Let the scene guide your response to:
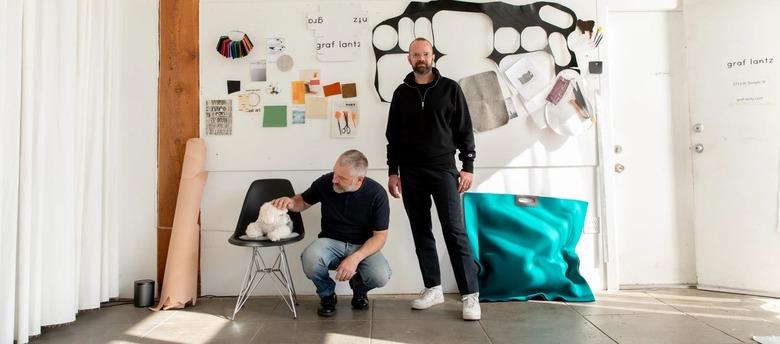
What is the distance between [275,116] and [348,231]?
0.95m

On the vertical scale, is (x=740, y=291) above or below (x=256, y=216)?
below

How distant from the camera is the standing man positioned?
2.77m

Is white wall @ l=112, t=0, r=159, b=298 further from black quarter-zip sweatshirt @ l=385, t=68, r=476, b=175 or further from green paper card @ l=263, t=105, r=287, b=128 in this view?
black quarter-zip sweatshirt @ l=385, t=68, r=476, b=175

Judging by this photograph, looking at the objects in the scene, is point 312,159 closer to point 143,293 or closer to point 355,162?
point 355,162

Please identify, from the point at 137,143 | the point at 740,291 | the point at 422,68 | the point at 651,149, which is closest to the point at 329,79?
the point at 422,68

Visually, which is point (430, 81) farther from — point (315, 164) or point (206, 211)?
point (206, 211)

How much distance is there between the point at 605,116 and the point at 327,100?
1.83 metres

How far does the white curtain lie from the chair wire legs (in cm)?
82

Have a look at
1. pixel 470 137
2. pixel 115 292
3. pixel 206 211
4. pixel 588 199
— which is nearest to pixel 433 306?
pixel 470 137

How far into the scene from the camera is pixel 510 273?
3.10 meters

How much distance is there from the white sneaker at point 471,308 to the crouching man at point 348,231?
47cm

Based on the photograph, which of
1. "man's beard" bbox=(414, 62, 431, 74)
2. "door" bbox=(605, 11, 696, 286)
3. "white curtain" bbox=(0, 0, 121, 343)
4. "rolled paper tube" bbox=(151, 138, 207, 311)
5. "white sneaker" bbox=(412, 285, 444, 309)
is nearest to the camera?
"white curtain" bbox=(0, 0, 121, 343)

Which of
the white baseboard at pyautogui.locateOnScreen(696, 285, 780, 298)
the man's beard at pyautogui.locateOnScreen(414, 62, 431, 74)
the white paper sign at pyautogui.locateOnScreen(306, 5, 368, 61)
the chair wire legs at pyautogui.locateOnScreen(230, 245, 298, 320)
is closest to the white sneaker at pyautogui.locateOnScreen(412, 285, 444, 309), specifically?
the chair wire legs at pyautogui.locateOnScreen(230, 245, 298, 320)

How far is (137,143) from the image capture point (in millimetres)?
3248
